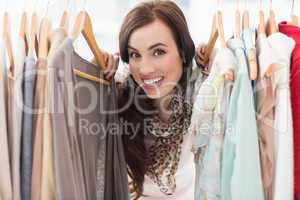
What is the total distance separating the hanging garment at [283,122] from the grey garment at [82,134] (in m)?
0.39

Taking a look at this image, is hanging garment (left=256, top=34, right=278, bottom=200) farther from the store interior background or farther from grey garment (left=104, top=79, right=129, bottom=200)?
the store interior background

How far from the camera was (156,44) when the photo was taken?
1.01m

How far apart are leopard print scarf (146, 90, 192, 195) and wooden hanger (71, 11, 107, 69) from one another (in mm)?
272

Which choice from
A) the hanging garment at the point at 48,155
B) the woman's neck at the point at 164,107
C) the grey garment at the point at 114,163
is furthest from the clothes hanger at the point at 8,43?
the woman's neck at the point at 164,107

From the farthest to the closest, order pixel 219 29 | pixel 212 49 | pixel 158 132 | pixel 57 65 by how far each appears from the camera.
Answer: pixel 158 132, pixel 212 49, pixel 219 29, pixel 57 65

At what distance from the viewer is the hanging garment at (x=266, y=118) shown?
2.36 ft

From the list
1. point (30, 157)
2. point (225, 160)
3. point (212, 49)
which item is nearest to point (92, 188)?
point (30, 157)

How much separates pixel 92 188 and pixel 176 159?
13.1 inches

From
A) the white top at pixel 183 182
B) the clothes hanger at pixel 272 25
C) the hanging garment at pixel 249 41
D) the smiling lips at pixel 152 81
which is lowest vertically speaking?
the white top at pixel 183 182

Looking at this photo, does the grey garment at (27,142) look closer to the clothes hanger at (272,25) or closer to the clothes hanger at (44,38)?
the clothes hanger at (44,38)

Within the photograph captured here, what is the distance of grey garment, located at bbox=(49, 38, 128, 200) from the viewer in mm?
660

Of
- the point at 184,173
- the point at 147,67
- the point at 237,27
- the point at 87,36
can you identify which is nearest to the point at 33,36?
the point at 87,36

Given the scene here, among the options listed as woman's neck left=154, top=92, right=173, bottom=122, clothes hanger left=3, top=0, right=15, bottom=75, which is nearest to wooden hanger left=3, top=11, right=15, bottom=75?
clothes hanger left=3, top=0, right=15, bottom=75

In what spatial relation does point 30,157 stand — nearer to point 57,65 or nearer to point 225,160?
point 57,65
